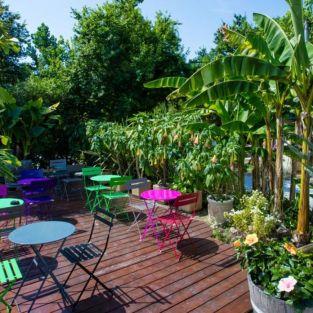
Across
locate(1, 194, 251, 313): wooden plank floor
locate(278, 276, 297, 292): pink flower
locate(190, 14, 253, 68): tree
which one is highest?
locate(190, 14, 253, 68): tree

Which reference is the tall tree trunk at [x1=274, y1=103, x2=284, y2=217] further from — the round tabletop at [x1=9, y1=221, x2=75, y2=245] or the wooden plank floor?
the round tabletop at [x1=9, y1=221, x2=75, y2=245]

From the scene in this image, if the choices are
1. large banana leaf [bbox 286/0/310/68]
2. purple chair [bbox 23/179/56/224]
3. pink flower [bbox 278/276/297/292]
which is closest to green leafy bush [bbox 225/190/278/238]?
pink flower [bbox 278/276/297/292]

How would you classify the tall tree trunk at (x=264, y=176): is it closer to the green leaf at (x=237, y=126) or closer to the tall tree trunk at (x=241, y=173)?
the tall tree trunk at (x=241, y=173)

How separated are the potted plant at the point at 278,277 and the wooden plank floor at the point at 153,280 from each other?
0.59m

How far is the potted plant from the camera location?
8.98 feet

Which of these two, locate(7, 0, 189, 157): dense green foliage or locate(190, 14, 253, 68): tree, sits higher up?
locate(190, 14, 253, 68): tree

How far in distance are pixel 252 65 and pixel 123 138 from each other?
16.2 feet

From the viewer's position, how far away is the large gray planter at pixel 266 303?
9.14 feet

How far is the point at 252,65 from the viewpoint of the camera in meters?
3.97

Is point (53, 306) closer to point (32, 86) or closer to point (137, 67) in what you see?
point (32, 86)

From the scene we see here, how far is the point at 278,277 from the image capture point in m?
2.88

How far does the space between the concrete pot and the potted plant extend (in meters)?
2.43

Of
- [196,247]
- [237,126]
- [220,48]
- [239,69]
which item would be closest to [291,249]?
[196,247]

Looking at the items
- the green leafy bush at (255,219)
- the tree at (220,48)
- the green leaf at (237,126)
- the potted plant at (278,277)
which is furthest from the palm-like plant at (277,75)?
the tree at (220,48)
